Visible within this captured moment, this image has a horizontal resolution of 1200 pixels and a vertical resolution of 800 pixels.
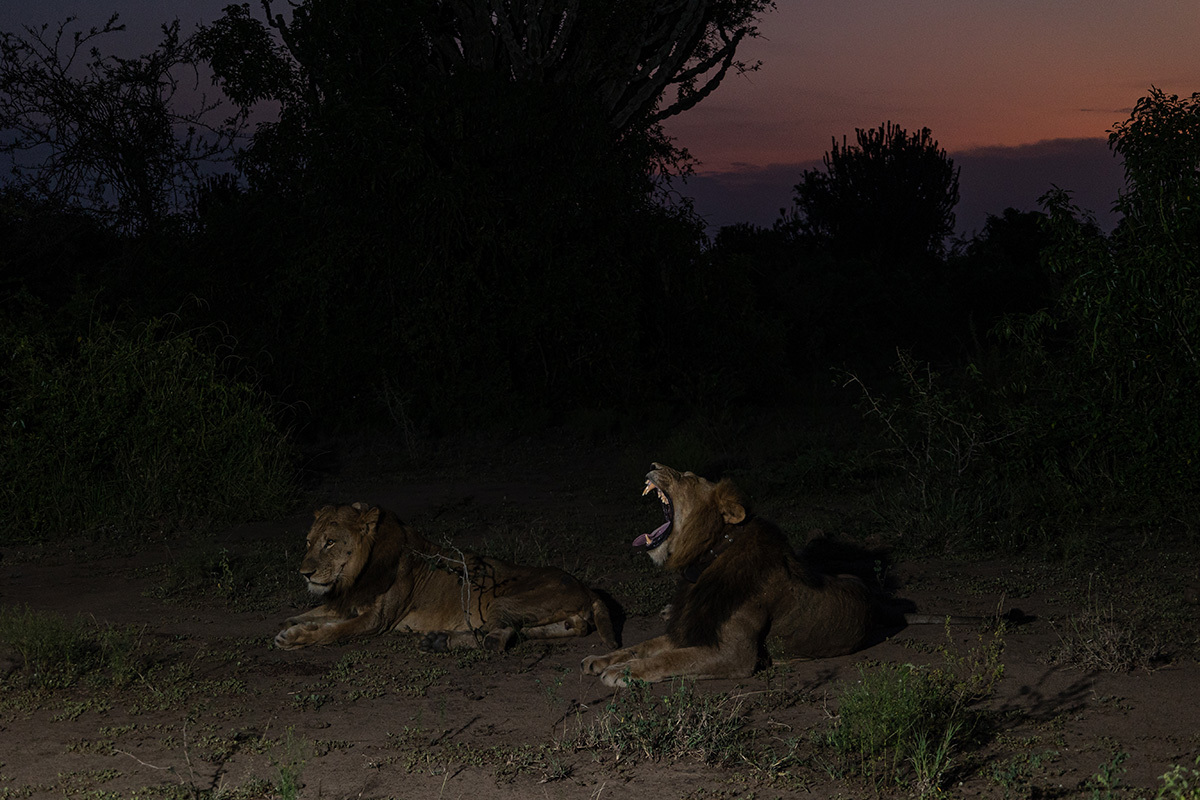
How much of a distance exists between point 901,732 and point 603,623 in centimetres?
224

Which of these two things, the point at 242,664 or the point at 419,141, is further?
the point at 419,141

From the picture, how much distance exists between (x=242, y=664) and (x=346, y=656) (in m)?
0.55

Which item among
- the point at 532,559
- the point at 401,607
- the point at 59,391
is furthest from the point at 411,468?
the point at 401,607

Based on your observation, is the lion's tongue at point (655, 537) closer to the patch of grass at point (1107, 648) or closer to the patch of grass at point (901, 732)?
the patch of grass at point (901, 732)

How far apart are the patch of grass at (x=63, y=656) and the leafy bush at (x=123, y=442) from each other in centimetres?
407

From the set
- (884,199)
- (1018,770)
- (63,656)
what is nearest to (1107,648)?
(1018,770)

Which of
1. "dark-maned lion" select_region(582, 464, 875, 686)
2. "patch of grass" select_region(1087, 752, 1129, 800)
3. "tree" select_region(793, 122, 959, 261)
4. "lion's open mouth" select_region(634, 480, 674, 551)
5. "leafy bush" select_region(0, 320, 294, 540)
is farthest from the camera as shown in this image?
"tree" select_region(793, 122, 959, 261)

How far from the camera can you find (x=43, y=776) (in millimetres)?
4273

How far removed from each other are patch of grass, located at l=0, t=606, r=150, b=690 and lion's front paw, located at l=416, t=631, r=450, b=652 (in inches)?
56.5

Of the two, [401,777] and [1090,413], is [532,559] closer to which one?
[401,777]

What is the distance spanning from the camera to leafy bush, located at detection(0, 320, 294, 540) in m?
9.95

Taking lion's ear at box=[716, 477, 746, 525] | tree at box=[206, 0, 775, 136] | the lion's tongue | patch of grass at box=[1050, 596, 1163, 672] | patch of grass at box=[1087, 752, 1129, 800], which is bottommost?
patch of grass at box=[1050, 596, 1163, 672]

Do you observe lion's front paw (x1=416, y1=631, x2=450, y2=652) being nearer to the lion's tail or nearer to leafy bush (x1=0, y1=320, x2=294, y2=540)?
the lion's tail

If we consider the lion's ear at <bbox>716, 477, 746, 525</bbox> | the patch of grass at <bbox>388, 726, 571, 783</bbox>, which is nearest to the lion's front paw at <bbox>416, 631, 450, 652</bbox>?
the patch of grass at <bbox>388, 726, 571, 783</bbox>
